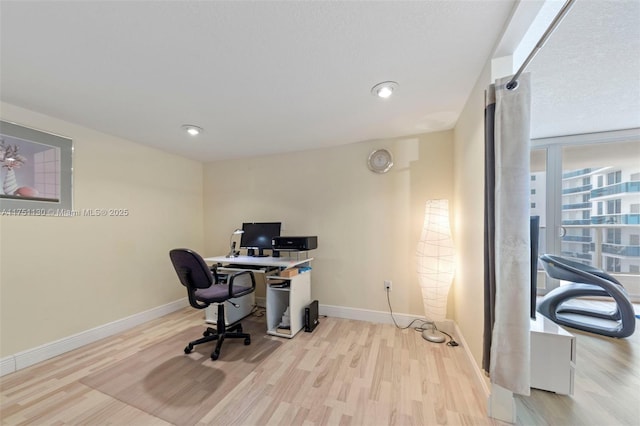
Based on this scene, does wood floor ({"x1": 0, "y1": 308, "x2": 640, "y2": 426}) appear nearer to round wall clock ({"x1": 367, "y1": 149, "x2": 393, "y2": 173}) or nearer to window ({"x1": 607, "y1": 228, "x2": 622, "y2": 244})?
window ({"x1": 607, "y1": 228, "x2": 622, "y2": 244})

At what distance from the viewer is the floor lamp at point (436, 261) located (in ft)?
7.30

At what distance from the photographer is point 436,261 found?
2256mm

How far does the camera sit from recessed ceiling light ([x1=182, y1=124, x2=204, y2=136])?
7.79 feet

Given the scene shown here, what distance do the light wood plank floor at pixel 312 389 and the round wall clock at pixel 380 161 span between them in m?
1.89

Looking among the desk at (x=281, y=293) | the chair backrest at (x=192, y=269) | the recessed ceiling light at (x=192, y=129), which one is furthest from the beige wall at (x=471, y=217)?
the recessed ceiling light at (x=192, y=129)

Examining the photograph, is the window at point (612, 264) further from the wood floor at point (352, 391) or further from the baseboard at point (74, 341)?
the baseboard at point (74, 341)

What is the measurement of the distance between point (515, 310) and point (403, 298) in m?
1.52

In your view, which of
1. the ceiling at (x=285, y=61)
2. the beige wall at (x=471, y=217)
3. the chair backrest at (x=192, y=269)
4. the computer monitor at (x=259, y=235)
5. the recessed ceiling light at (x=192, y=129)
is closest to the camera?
the ceiling at (x=285, y=61)

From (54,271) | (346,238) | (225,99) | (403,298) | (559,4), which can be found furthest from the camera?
(346,238)

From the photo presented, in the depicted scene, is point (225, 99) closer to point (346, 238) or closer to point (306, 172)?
point (306, 172)

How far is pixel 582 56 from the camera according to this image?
157cm

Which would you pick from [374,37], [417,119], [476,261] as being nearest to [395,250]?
[476,261]

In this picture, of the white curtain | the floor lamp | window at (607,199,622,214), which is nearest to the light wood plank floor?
the floor lamp

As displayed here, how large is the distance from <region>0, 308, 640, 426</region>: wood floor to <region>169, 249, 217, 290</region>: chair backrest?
756 millimetres
